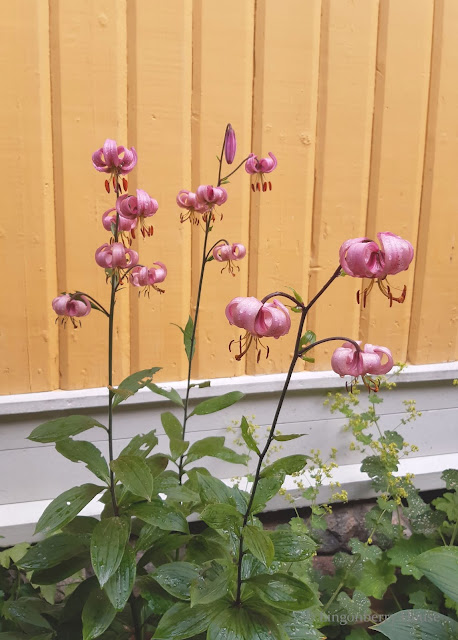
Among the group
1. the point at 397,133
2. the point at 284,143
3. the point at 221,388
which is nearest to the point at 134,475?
the point at 221,388

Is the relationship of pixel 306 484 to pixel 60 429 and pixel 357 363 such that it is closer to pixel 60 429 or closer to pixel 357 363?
pixel 60 429

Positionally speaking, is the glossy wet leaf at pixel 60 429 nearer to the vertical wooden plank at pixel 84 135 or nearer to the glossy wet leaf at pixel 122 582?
the glossy wet leaf at pixel 122 582

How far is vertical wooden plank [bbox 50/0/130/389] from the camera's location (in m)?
1.53

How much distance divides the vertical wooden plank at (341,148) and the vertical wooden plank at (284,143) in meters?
0.03

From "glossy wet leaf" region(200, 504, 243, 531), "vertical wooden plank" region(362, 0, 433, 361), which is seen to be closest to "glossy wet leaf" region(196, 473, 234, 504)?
"glossy wet leaf" region(200, 504, 243, 531)

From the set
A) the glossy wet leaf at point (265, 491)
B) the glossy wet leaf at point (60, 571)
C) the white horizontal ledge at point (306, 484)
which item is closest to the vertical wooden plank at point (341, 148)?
the white horizontal ledge at point (306, 484)

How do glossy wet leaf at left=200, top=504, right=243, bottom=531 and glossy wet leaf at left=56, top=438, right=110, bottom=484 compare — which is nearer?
glossy wet leaf at left=200, top=504, right=243, bottom=531

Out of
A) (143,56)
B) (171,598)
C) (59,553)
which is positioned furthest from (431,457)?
(143,56)

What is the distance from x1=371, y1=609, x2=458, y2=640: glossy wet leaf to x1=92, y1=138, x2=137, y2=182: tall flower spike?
0.84 m

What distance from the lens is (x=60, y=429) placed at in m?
1.09

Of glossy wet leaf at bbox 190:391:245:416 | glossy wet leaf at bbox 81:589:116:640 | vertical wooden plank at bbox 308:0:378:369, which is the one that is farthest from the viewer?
vertical wooden plank at bbox 308:0:378:369

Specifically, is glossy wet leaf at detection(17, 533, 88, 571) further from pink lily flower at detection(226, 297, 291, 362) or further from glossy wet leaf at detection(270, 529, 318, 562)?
pink lily flower at detection(226, 297, 291, 362)

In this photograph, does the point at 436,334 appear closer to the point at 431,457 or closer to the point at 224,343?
the point at 431,457

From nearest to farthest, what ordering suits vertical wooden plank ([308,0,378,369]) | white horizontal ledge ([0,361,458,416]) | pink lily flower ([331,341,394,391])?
pink lily flower ([331,341,394,391]) < white horizontal ledge ([0,361,458,416]) < vertical wooden plank ([308,0,378,369])
